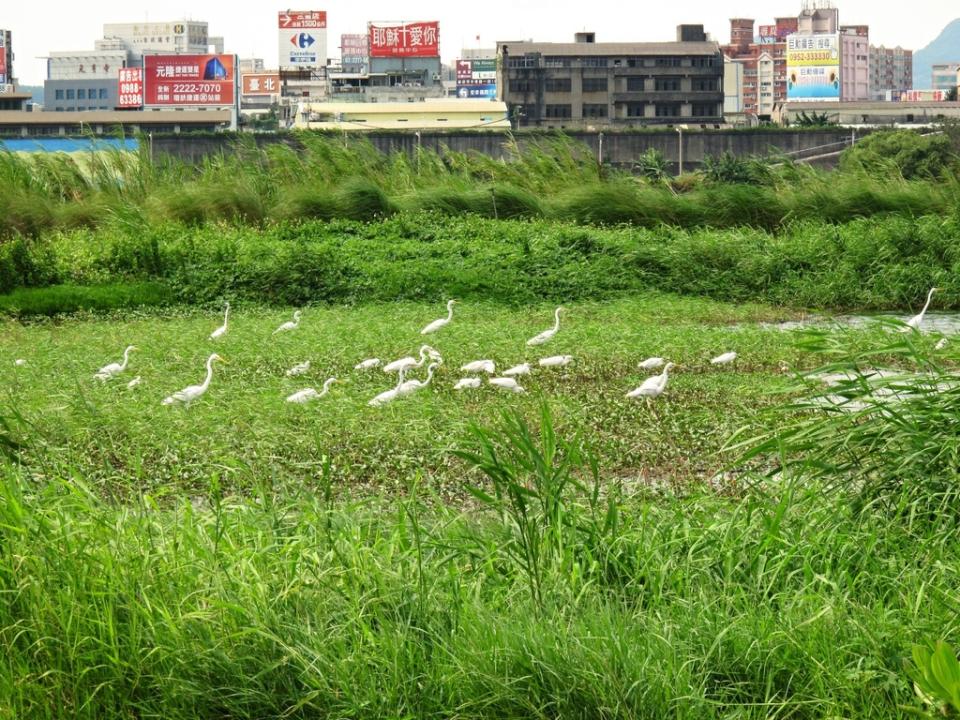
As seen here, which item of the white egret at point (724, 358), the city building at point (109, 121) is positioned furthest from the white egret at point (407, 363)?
the city building at point (109, 121)

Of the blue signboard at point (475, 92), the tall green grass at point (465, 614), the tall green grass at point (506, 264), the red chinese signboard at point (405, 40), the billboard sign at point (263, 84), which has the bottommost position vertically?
the tall green grass at point (465, 614)

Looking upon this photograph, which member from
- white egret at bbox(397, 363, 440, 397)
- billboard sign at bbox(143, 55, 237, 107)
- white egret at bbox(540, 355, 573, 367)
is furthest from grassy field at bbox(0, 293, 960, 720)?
billboard sign at bbox(143, 55, 237, 107)

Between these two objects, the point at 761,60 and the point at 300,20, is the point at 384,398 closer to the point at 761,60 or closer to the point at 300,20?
the point at 300,20

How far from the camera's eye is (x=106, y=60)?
362ft

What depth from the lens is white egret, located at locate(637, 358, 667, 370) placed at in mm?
8609

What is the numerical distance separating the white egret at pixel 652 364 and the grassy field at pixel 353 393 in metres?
0.07

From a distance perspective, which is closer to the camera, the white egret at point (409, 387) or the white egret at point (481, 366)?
the white egret at point (409, 387)

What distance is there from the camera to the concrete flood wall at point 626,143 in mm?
36281

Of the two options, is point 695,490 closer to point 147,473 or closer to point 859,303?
point 147,473

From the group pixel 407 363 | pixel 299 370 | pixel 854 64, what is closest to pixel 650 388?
pixel 407 363

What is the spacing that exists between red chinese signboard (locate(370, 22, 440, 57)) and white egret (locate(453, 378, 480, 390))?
61.5 metres

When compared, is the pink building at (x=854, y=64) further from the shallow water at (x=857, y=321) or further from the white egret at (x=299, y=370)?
the white egret at (x=299, y=370)

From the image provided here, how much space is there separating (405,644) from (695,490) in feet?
6.98

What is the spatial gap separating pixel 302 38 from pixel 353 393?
279 ft
